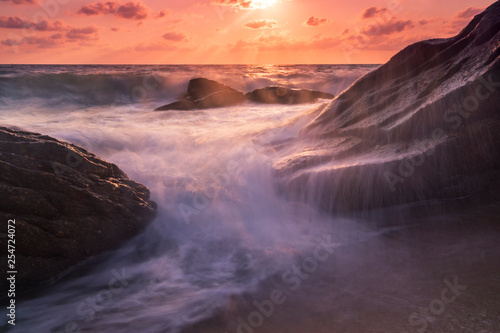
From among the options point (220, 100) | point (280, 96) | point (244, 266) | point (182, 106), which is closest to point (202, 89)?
point (220, 100)

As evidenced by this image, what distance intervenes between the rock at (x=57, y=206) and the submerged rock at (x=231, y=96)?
34.2ft

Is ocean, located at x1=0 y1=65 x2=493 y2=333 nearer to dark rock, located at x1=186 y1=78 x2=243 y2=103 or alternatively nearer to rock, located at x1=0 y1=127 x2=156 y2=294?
rock, located at x1=0 y1=127 x2=156 y2=294

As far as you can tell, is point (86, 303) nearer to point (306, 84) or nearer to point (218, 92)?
point (218, 92)

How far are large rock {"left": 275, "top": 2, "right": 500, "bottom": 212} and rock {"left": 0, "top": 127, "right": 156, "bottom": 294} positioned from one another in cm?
241

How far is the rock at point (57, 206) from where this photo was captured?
3414mm

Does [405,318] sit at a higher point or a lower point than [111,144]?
lower

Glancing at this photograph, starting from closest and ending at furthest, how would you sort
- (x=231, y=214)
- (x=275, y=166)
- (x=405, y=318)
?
(x=405, y=318) → (x=231, y=214) → (x=275, y=166)

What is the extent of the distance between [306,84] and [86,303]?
96.6 feet

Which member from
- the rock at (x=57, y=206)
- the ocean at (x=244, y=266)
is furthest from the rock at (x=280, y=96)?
the rock at (x=57, y=206)

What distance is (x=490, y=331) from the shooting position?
87.9 inches

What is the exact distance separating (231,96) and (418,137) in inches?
470

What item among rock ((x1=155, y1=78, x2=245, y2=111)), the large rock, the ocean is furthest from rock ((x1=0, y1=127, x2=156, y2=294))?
rock ((x1=155, y1=78, x2=245, y2=111))

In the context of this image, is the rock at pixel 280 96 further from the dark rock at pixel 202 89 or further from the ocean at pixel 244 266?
the ocean at pixel 244 266

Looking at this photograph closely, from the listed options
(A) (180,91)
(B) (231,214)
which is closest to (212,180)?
(B) (231,214)
